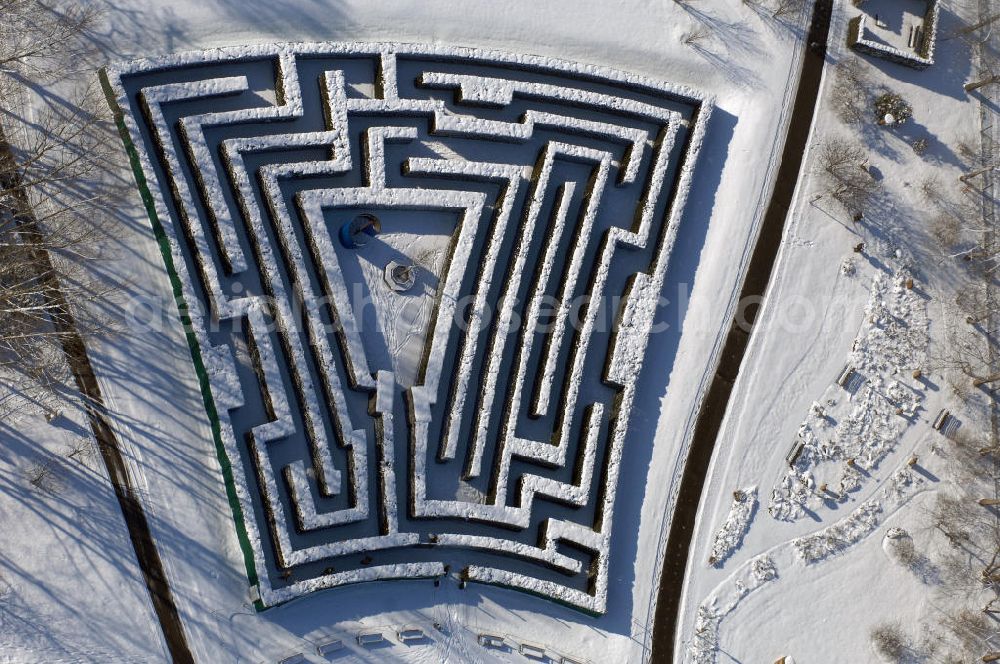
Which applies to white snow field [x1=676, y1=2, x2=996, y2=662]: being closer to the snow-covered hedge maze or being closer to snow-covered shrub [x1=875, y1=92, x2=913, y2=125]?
snow-covered shrub [x1=875, y1=92, x2=913, y2=125]

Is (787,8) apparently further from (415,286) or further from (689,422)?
(415,286)

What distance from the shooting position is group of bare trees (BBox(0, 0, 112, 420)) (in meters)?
28.0

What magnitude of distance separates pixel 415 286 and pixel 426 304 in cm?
81

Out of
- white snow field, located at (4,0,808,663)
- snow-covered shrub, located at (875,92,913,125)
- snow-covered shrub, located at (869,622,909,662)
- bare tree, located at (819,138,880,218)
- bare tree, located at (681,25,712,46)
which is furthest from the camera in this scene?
snow-covered shrub, located at (875,92,913,125)

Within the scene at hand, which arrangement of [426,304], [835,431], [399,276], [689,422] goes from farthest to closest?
1. [835,431]
2. [689,422]
3. [426,304]
4. [399,276]

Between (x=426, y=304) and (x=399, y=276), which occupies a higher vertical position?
(x=399, y=276)

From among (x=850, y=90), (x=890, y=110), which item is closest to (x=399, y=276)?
(x=850, y=90)

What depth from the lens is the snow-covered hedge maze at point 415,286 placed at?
28562mm

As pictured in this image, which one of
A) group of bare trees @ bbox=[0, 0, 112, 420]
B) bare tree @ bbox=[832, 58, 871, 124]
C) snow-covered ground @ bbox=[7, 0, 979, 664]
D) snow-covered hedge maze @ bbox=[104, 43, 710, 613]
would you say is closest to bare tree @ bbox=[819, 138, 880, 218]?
snow-covered ground @ bbox=[7, 0, 979, 664]

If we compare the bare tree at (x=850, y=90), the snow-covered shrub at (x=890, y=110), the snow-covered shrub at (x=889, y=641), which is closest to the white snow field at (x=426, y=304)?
the bare tree at (x=850, y=90)

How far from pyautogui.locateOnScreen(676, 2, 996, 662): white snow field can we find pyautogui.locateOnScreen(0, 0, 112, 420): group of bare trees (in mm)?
24924

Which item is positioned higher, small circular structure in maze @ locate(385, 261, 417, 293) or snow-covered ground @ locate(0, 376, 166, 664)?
small circular structure in maze @ locate(385, 261, 417, 293)

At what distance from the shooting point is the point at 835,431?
32688 millimetres

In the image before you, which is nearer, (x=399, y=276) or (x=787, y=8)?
(x=399, y=276)
